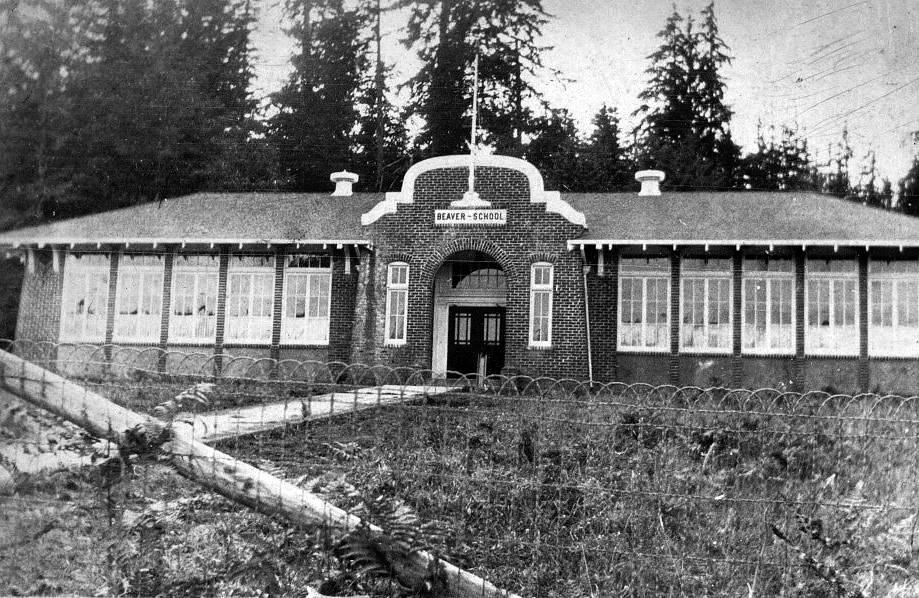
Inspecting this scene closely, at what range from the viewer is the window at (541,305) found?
45.5ft

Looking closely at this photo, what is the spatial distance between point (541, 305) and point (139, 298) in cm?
725

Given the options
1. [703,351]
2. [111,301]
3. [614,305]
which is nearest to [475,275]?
[614,305]

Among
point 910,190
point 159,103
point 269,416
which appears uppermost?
point 159,103

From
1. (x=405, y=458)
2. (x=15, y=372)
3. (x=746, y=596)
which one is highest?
(x=15, y=372)

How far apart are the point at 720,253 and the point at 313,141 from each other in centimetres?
792

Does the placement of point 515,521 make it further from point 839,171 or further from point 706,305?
point 706,305

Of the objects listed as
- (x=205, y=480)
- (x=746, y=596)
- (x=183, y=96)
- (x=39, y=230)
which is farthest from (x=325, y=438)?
(x=183, y=96)

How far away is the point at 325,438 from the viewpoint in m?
7.18

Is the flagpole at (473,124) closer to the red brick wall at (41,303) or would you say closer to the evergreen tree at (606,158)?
the evergreen tree at (606,158)

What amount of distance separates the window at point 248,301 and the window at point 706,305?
7.76m

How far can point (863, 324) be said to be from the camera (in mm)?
12414

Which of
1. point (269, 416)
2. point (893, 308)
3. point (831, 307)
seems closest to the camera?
point (269, 416)

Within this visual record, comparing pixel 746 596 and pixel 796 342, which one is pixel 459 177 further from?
pixel 746 596

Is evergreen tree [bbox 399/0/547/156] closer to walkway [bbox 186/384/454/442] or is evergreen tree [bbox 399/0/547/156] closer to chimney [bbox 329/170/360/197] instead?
chimney [bbox 329/170/360/197]
